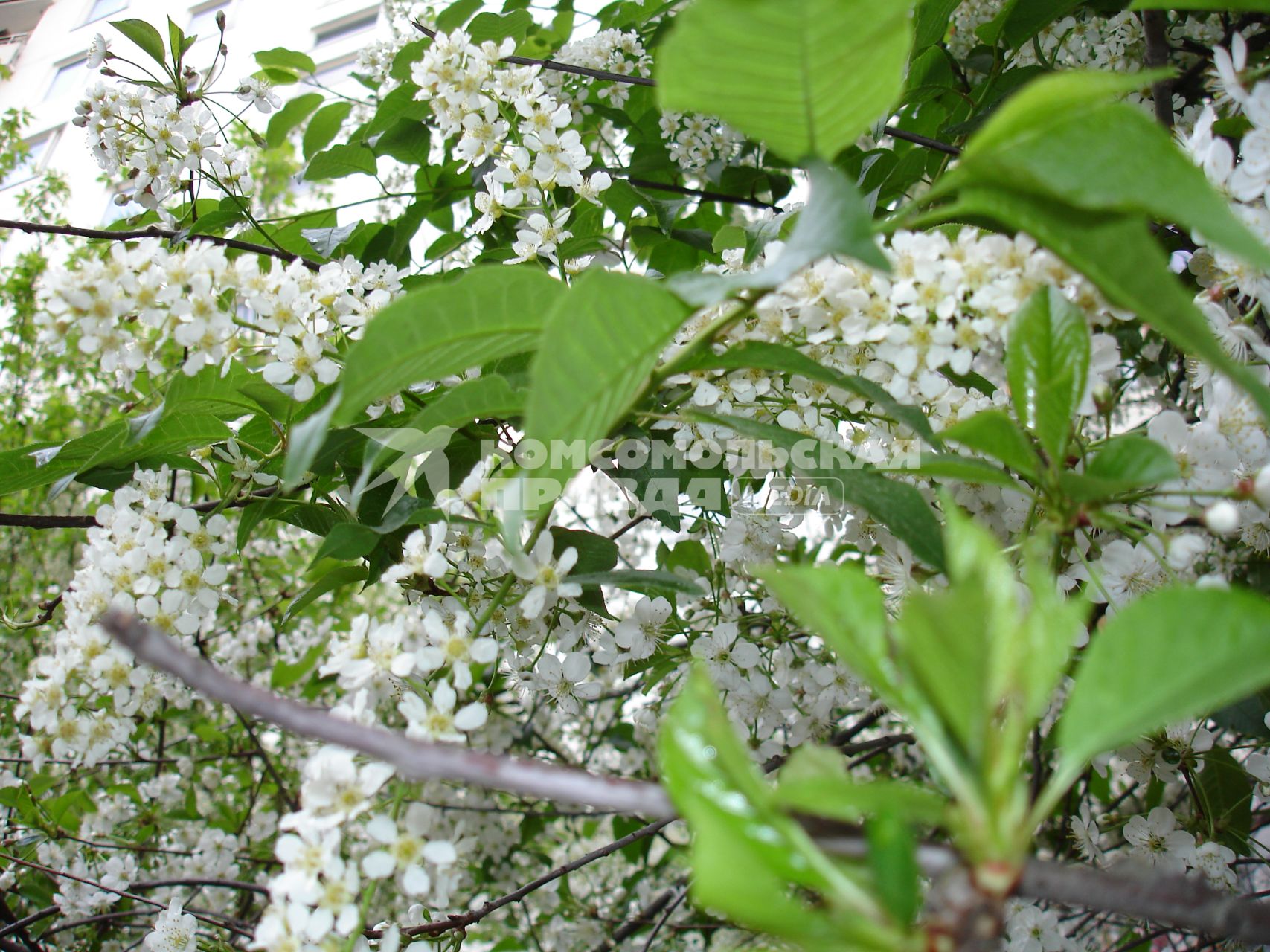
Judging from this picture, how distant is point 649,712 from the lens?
1.22 m

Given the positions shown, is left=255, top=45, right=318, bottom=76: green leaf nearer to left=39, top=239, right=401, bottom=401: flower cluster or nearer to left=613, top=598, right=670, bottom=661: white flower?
left=39, top=239, right=401, bottom=401: flower cluster

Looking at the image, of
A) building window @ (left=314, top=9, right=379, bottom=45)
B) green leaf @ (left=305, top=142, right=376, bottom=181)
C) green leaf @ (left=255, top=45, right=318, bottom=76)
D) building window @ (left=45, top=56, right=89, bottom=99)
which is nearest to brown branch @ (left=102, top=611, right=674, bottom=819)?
green leaf @ (left=305, top=142, right=376, bottom=181)

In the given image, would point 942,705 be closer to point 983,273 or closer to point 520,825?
point 983,273

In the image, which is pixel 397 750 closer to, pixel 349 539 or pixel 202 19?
pixel 349 539

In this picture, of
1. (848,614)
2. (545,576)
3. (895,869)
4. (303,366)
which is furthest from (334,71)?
(895,869)

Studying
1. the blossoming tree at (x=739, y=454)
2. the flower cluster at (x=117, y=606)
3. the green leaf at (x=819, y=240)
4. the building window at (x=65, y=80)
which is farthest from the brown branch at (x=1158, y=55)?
the building window at (x=65, y=80)

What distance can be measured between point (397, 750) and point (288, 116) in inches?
67.3

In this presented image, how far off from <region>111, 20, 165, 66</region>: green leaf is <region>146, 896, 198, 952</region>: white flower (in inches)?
48.0

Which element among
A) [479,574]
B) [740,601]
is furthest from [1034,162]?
[740,601]

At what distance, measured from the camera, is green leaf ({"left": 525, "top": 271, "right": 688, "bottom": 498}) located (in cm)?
52

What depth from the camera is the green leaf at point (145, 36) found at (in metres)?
1.33

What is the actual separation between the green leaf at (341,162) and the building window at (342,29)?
20.7 ft

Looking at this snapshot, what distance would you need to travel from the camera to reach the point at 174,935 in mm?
923

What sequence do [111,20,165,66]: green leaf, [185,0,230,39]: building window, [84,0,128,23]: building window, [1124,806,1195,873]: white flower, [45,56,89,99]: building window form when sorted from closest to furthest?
1. [1124,806,1195,873]: white flower
2. [111,20,165,66]: green leaf
3. [185,0,230,39]: building window
4. [84,0,128,23]: building window
5. [45,56,89,99]: building window
